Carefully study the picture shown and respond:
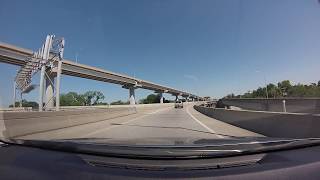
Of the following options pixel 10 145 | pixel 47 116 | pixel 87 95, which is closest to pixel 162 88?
pixel 87 95

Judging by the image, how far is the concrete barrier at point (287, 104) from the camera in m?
37.4

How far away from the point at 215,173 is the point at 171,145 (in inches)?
27.3

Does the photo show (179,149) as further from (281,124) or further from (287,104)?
(287,104)

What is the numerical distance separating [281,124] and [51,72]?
28.9 metres

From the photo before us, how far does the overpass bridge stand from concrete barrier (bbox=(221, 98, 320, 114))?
67.8ft

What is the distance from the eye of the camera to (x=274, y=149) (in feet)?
12.8

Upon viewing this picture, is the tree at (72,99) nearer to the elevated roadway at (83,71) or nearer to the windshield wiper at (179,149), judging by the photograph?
the elevated roadway at (83,71)

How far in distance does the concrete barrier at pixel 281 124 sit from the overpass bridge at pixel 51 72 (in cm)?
970

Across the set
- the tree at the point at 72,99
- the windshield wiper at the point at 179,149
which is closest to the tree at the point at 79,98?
the tree at the point at 72,99

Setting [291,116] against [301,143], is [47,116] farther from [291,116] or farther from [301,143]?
[301,143]

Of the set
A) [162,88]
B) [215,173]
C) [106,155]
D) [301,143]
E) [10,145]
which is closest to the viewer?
[215,173]

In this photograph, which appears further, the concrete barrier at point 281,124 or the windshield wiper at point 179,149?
the concrete barrier at point 281,124

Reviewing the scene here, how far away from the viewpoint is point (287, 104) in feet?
150

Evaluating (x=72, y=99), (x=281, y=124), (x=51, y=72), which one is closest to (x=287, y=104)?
(x=51, y=72)
